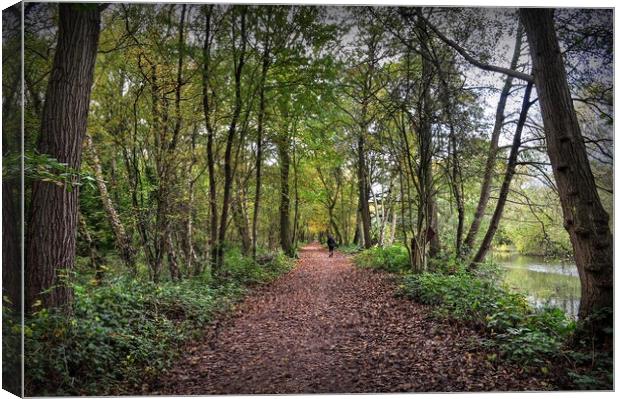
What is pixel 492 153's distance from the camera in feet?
21.3

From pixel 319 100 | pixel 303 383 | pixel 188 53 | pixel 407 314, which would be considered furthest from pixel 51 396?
pixel 319 100

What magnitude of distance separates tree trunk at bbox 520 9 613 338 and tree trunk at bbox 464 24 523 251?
856mm

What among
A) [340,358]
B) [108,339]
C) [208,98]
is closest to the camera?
[108,339]

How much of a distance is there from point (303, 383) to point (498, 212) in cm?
546

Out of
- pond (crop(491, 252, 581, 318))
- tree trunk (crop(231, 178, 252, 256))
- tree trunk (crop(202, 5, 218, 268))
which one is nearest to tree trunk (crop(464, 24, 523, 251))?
pond (crop(491, 252, 581, 318))

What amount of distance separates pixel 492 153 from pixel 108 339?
6.26 meters

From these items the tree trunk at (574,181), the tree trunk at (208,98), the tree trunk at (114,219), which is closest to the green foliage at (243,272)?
the tree trunk at (208,98)

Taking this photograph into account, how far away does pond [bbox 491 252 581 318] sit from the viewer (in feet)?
15.4

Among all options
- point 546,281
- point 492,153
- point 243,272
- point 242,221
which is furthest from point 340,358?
point 242,221

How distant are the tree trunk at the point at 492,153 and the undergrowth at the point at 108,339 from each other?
5174 mm

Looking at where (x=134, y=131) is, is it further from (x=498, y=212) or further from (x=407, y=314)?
(x=498, y=212)

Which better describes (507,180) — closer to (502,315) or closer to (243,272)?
(502,315)

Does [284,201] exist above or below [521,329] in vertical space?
above

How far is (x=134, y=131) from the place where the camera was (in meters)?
6.25
